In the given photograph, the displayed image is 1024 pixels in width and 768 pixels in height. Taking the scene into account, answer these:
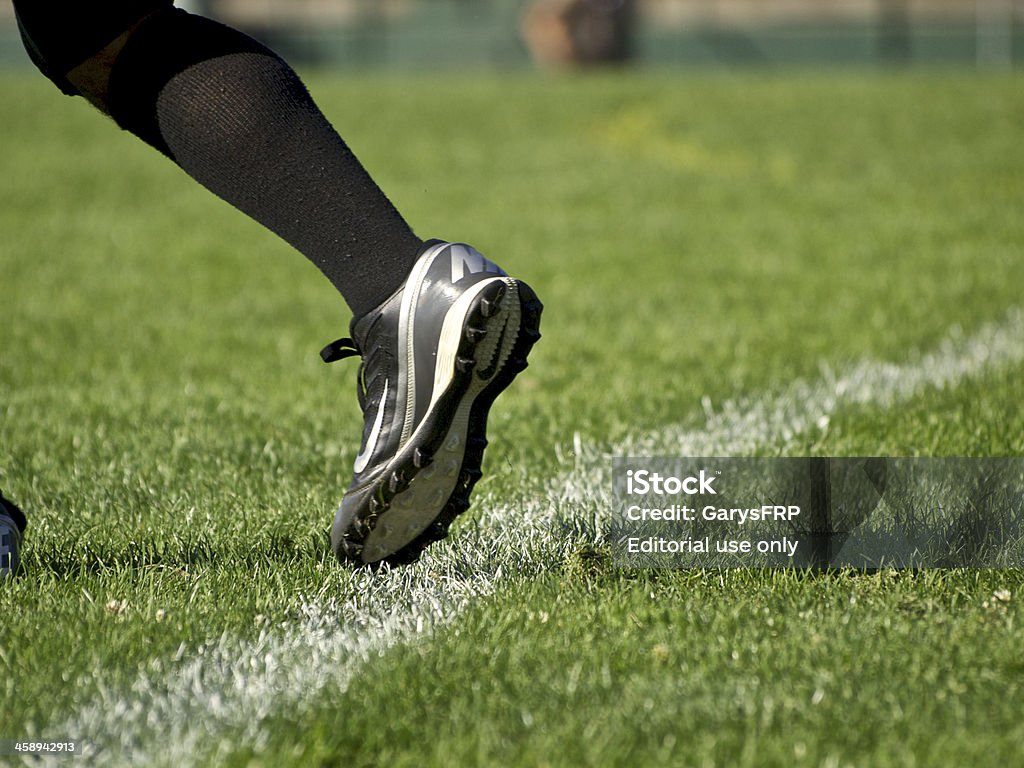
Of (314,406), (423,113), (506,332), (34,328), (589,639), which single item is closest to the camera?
(589,639)

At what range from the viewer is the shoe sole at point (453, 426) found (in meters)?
2.05

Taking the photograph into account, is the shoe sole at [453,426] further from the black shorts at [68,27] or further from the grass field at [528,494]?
the black shorts at [68,27]

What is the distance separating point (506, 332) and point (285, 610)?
1.92 ft

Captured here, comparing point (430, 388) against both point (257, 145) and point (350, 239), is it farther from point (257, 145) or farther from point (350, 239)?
point (257, 145)

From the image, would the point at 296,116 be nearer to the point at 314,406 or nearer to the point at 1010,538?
the point at 1010,538

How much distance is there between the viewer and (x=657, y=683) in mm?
1761

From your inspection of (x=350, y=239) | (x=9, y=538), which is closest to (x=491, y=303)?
(x=350, y=239)

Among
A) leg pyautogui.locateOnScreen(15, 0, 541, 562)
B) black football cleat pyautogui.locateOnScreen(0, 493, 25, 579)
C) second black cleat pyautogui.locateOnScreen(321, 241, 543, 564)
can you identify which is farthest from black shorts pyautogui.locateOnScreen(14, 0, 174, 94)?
black football cleat pyautogui.locateOnScreen(0, 493, 25, 579)

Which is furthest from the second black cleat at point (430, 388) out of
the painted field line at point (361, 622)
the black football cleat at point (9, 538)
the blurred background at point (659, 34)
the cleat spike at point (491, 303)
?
the blurred background at point (659, 34)

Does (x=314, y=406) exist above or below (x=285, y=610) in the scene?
below


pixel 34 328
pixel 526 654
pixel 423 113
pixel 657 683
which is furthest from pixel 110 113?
pixel 423 113

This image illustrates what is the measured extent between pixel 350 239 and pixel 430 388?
0.29m

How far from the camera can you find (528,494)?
2801 millimetres

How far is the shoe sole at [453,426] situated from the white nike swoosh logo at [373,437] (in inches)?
2.9
